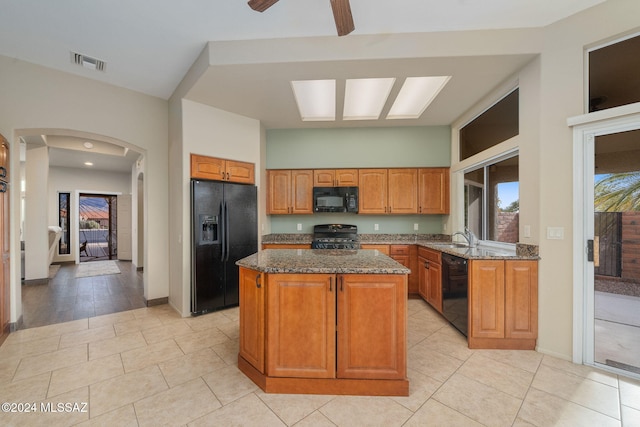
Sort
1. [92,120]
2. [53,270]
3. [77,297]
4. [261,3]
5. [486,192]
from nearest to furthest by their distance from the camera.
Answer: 1. [261,3]
2. [92,120]
3. [486,192]
4. [77,297]
5. [53,270]

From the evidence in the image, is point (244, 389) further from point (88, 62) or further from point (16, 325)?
point (88, 62)

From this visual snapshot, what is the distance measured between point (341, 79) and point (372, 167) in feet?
5.99

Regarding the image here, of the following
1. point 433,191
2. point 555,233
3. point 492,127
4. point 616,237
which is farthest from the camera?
point 433,191

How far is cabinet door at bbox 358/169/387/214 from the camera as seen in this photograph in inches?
167

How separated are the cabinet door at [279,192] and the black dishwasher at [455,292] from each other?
259 centimetres

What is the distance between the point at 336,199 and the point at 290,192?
82 cm

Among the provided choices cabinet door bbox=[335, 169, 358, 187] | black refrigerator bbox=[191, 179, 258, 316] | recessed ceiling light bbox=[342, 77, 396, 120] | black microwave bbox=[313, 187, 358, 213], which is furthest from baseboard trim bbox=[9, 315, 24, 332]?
recessed ceiling light bbox=[342, 77, 396, 120]

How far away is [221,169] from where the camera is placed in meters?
3.45

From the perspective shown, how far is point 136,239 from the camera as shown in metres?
5.96

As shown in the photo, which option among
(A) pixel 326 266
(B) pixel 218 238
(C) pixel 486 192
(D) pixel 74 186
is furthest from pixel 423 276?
(D) pixel 74 186

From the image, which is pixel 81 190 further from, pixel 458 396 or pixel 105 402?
pixel 458 396

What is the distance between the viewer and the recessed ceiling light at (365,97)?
120 inches

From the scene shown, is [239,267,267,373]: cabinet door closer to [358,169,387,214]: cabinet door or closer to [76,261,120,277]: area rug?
[358,169,387,214]: cabinet door

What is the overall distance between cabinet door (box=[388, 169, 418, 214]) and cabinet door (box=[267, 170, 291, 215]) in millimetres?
1770
